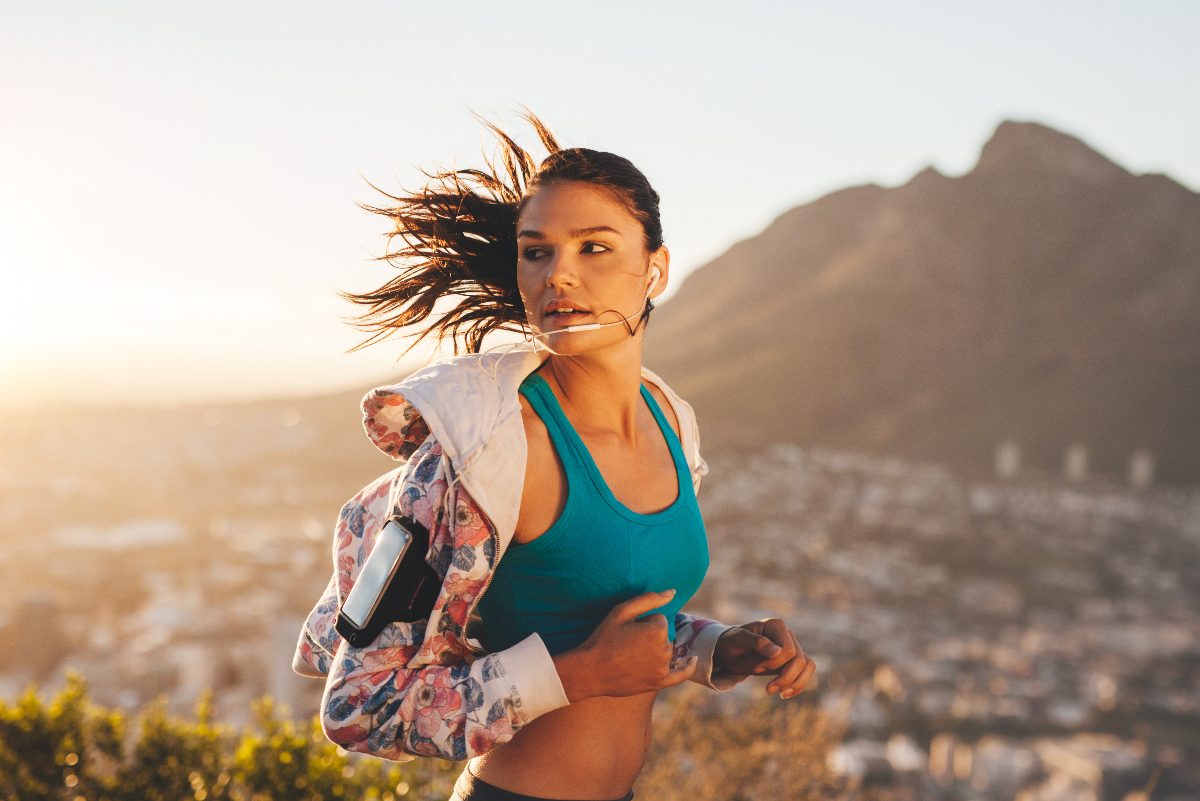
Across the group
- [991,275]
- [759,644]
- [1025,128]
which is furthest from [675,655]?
[1025,128]

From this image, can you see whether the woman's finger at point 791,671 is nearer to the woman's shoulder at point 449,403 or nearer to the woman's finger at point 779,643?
the woman's finger at point 779,643

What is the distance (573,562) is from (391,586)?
0.27 meters

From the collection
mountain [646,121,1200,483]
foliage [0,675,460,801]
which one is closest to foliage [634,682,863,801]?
foliage [0,675,460,801]

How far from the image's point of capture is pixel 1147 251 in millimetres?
66625

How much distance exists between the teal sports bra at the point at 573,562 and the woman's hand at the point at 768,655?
0.80 feet

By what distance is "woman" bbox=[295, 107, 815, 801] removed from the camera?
3.87 feet

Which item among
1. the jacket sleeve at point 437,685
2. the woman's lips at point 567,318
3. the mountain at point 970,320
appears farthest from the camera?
the mountain at point 970,320

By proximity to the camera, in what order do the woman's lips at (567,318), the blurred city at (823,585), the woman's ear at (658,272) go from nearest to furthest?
the woman's lips at (567,318)
the woman's ear at (658,272)
the blurred city at (823,585)

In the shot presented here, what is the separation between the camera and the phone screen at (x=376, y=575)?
3.79 ft

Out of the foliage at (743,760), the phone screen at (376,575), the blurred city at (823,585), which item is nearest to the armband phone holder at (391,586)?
the phone screen at (376,575)

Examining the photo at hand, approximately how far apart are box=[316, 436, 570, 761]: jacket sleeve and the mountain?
45401 mm

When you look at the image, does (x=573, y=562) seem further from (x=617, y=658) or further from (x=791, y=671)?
(x=791, y=671)

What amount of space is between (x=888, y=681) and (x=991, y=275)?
6755 centimetres

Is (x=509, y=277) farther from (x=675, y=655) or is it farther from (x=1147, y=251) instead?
(x=1147, y=251)
